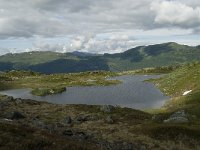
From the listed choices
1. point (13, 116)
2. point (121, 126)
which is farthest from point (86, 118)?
point (13, 116)

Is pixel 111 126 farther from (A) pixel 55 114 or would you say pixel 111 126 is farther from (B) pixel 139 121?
(A) pixel 55 114

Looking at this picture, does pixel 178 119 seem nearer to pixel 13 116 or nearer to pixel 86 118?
pixel 86 118

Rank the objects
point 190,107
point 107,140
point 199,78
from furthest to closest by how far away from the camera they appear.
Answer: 1. point 199,78
2. point 190,107
3. point 107,140

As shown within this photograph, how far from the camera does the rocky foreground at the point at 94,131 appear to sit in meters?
30.2

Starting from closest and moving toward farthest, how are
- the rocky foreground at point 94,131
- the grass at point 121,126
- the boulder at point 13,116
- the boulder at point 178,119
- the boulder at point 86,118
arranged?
the rocky foreground at point 94,131, the grass at point 121,126, the boulder at point 13,116, the boulder at point 178,119, the boulder at point 86,118

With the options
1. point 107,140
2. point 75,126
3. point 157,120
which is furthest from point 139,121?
point 107,140

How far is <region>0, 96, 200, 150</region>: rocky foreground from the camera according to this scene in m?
30.2

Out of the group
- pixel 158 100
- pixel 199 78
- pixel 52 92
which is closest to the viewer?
pixel 158 100

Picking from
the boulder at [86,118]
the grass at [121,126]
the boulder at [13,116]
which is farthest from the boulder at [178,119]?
the boulder at [13,116]

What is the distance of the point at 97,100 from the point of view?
422 ft

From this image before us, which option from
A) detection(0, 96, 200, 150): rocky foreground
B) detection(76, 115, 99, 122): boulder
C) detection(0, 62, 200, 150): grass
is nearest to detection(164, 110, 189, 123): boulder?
detection(0, 96, 200, 150): rocky foreground

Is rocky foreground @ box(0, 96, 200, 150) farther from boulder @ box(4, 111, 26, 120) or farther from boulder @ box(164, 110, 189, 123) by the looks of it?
boulder @ box(164, 110, 189, 123)

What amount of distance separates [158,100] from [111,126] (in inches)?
2251

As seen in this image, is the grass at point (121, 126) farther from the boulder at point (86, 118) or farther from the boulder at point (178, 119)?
the boulder at point (178, 119)
